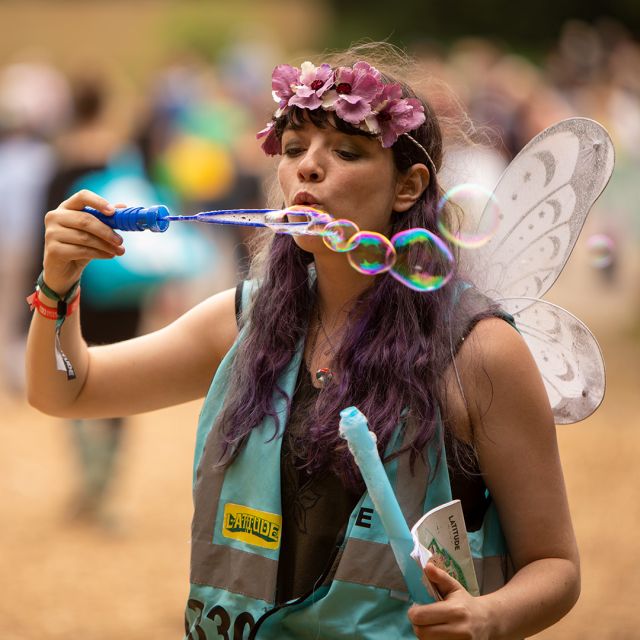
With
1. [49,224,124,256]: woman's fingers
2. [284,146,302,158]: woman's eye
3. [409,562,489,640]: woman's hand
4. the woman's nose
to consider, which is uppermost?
[284,146,302,158]: woman's eye

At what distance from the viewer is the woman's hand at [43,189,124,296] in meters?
1.97

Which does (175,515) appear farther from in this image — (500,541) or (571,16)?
(571,16)

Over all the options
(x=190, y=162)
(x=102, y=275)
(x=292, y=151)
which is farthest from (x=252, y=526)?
(x=190, y=162)

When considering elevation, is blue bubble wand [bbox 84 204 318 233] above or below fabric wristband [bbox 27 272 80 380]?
above

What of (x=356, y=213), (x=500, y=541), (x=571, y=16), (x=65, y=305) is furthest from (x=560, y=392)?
(x=571, y=16)

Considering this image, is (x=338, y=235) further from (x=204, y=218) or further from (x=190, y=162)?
(x=190, y=162)

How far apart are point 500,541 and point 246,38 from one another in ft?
76.0

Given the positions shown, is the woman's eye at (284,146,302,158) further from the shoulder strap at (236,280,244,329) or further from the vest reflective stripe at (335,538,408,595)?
the vest reflective stripe at (335,538,408,595)

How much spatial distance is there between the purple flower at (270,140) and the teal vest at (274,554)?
40 centimetres

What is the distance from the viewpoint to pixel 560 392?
207 centimetres

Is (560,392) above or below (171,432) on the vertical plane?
below

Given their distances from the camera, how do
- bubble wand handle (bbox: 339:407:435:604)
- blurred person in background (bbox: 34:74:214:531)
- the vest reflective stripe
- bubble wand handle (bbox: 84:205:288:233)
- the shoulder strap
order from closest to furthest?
1. bubble wand handle (bbox: 339:407:435:604)
2. the vest reflective stripe
3. bubble wand handle (bbox: 84:205:288:233)
4. the shoulder strap
5. blurred person in background (bbox: 34:74:214:531)

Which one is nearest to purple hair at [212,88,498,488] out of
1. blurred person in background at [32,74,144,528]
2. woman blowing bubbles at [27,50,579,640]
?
woman blowing bubbles at [27,50,579,640]

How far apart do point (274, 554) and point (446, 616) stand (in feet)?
1.17
